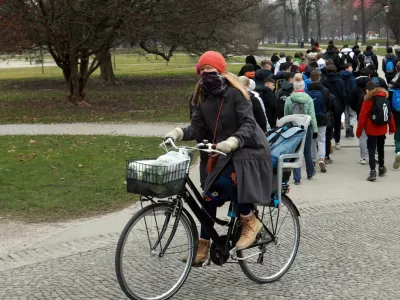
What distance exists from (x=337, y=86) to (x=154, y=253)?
29.9ft

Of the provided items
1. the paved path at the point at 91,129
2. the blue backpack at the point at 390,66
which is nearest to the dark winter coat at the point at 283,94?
the paved path at the point at 91,129

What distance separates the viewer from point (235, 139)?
15.5ft

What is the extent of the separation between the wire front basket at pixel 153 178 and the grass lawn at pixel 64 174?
3.55 meters

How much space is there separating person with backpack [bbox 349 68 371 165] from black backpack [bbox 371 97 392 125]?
1217mm

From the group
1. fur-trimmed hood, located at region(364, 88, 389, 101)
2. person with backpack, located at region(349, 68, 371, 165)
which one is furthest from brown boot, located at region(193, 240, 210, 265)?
person with backpack, located at region(349, 68, 371, 165)

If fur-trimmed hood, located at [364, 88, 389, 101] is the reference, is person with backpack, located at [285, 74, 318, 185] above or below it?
below

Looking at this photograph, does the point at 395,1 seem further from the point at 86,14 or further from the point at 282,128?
the point at 282,128

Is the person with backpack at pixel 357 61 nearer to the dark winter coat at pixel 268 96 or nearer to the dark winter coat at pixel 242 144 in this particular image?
the dark winter coat at pixel 268 96

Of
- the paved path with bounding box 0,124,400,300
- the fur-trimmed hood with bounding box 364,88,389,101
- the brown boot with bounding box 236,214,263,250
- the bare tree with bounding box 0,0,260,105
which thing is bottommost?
the paved path with bounding box 0,124,400,300

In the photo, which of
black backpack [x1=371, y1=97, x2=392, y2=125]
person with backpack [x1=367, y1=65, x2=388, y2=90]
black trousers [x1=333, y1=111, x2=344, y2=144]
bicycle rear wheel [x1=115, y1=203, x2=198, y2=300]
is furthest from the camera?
black trousers [x1=333, y1=111, x2=344, y2=144]

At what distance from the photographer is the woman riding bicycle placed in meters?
4.87

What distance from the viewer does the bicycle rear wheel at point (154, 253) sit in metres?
4.61

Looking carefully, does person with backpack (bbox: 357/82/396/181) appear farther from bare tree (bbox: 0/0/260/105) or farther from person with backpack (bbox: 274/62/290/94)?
bare tree (bbox: 0/0/260/105)

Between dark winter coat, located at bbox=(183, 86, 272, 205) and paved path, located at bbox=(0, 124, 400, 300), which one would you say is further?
paved path, located at bbox=(0, 124, 400, 300)
